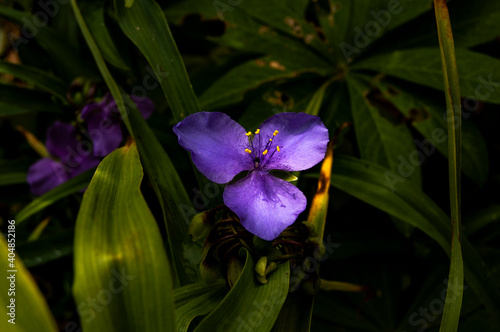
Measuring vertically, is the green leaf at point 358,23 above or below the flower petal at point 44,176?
above

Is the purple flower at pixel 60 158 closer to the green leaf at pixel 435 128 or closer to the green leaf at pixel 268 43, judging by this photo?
the green leaf at pixel 268 43

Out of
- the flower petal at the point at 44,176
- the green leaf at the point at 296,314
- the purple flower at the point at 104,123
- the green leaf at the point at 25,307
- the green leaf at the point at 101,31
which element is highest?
the green leaf at the point at 101,31

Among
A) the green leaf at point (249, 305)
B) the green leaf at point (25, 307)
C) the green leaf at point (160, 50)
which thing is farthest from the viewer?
the green leaf at point (160, 50)

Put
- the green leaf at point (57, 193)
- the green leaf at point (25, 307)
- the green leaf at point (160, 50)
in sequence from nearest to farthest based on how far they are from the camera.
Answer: the green leaf at point (25, 307), the green leaf at point (160, 50), the green leaf at point (57, 193)

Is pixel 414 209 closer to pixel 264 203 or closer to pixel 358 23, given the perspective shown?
pixel 264 203

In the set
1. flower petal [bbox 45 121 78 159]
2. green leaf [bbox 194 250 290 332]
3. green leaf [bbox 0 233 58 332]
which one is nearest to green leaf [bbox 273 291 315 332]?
green leaf [bbox 194 250 290 332]

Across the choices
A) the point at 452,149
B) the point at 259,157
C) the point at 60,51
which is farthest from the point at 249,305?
the point at 60,51

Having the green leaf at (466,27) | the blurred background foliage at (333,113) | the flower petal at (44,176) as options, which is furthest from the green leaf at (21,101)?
the green leaf at (466,27)
